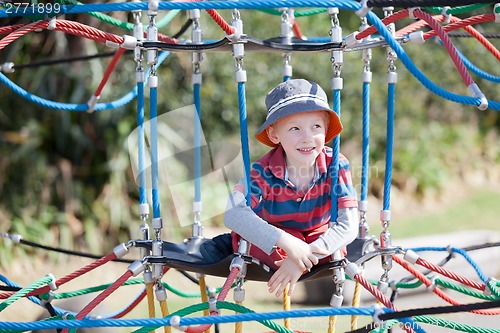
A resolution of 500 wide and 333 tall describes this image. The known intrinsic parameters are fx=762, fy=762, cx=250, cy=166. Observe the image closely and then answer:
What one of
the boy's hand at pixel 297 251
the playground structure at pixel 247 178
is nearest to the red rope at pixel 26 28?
the playground structure at pixel 247 178

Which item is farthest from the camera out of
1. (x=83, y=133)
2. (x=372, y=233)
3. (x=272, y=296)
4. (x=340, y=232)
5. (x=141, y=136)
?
(x=372, y=233)

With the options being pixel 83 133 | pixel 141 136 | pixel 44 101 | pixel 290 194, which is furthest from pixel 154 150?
pixel 83 133

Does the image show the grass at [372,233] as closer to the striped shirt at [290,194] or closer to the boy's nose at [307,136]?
the striped shirt at [290,194]

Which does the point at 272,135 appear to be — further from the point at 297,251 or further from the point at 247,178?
the point at 297,251

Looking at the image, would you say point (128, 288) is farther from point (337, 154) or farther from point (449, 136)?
point (449, 136)

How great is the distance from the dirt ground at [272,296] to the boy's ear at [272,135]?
1.25 metres

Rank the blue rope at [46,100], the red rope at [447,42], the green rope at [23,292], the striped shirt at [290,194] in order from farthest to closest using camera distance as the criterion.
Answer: the blue rope at [46,100], the green rope at [23,292], the striped shirt at [290,194], the red rope at [447,42]

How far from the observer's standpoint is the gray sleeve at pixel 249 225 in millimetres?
2016

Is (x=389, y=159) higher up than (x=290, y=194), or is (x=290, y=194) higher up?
(x=389, y=159)

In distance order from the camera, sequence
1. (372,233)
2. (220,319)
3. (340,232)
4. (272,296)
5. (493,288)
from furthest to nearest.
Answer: (372,233), (272,296), (493,288), (340,232), (220,319)

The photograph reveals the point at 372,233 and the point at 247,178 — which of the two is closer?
the point at 247,178

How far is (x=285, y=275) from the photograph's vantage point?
202 cm

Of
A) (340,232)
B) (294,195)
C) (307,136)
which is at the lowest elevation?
(340,232)

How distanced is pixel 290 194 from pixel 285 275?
0.82 feet
